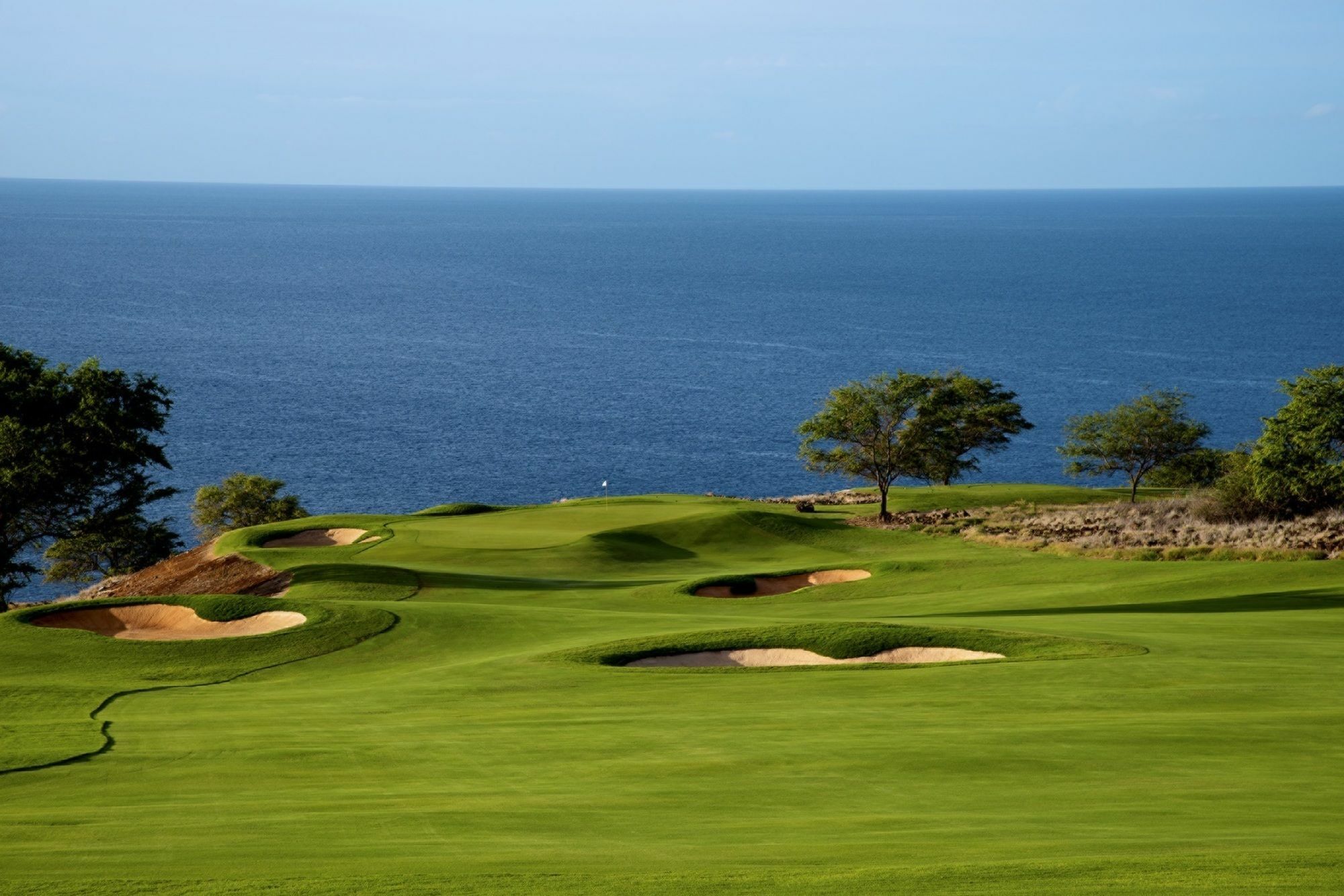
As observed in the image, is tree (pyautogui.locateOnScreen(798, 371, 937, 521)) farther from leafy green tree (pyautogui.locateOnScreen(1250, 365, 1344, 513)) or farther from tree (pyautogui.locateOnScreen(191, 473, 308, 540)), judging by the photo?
tree (pyautogui.locateOnScreen(191, 473, 308, 540))

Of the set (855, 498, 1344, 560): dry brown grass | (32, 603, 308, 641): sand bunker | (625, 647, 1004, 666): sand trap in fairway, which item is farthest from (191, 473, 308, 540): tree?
(625, 647, 1004, 666): sand trap in fairway

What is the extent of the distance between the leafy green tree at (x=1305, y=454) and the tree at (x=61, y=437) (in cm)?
3451

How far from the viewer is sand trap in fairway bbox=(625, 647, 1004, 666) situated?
22859 mm

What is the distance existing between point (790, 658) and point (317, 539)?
922 inches

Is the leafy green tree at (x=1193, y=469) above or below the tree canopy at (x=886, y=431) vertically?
below

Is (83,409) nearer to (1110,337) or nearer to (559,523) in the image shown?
(559,523)

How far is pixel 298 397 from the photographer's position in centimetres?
12144

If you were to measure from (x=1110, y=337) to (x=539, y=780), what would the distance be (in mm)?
163206

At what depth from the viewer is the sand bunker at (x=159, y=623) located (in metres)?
27.5

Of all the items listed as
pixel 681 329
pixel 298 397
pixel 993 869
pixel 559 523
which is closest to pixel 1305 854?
pixel 993 869

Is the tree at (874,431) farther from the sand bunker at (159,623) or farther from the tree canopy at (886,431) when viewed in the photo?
the sand bunker at (159,623)

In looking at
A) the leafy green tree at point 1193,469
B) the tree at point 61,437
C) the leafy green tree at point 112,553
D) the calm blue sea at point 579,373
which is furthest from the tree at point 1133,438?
the tree at point 61,437

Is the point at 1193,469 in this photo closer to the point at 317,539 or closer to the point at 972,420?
the point at 972,420

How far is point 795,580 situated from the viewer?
119ft
